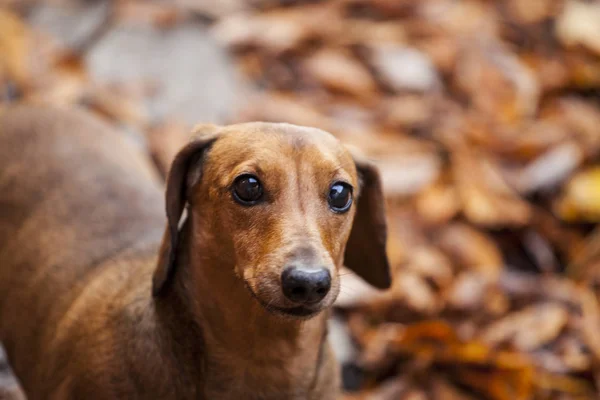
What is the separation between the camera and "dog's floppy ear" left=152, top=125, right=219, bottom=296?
2.21 m

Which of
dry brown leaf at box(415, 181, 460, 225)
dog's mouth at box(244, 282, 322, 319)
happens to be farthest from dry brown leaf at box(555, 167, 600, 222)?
dog's mouth at box(244, 282, 322, 319)

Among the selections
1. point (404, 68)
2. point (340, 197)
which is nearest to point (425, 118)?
point (404, 68)

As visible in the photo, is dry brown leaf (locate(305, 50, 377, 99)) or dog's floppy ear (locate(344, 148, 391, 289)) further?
dry brown leaf (locate(305, 50, 377, 99))

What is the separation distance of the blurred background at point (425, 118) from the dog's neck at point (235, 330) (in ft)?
3.36

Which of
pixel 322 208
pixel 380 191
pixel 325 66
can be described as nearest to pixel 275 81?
pixel 325 66

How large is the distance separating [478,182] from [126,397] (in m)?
2.66

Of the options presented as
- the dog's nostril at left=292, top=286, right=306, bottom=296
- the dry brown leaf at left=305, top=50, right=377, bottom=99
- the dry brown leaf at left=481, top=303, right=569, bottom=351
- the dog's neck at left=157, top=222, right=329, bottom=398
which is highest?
the dog's nostril at left=292, top=286, right=306, bottom=296

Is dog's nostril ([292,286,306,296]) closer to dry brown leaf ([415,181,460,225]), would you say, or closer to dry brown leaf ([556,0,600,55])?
dry brown leaf ([415,181,460,225])

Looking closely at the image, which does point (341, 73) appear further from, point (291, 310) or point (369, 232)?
point (291, 310)

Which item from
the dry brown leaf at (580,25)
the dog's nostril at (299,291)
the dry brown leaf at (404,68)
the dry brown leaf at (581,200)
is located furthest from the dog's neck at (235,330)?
the dry brown leaf at (580,25)

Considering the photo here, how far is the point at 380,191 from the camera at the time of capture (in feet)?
7.91

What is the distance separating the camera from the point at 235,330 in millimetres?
2207

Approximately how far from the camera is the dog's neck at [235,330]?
2.18m

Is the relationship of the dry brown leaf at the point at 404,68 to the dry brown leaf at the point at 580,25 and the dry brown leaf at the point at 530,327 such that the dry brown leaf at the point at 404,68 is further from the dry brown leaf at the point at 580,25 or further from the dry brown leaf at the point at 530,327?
the dry brown leaf at the point at 530,327
